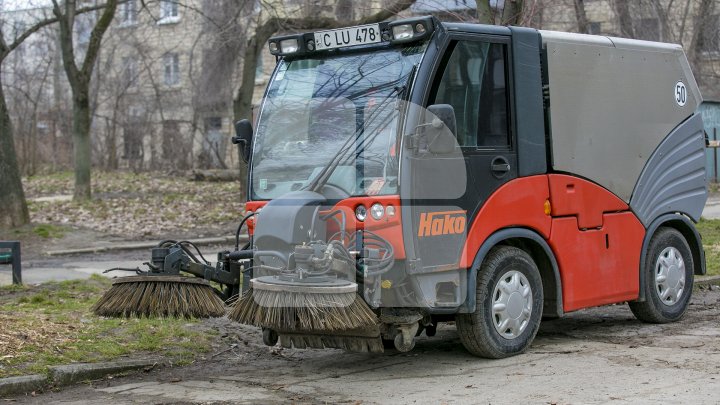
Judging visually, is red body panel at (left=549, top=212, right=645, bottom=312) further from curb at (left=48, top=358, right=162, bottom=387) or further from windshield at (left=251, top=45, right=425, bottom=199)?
curb at (left=48, top=358, right=162, bottom=387)

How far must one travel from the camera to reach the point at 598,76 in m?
8.79

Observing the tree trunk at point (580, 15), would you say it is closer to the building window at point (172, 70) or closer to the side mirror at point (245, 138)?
the side mirror at point (245, 138)

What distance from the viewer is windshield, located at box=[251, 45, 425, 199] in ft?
24.6

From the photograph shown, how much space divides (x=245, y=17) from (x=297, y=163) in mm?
19431

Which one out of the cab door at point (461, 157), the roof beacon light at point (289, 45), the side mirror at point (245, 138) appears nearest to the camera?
the cab door at point (461, 157)

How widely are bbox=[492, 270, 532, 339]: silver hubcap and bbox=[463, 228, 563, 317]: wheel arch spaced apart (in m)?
0.28

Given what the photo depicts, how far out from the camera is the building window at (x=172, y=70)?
4519 centimetres

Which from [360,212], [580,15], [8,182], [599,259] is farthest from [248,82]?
[360,212]

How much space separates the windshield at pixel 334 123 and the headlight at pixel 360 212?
0.12 metres

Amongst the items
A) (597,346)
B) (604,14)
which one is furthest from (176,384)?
(604,14)

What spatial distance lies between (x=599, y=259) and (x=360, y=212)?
2511 mm

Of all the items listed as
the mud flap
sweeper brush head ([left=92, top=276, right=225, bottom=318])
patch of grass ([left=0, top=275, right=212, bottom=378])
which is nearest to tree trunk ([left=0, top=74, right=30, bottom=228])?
patch of grass ([left=0, top=275, right=212, bottom=378])

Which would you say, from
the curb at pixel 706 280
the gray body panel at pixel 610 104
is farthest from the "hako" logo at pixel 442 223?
the curb at pixel 706 280

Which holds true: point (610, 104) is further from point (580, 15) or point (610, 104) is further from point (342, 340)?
point (580, 15)
